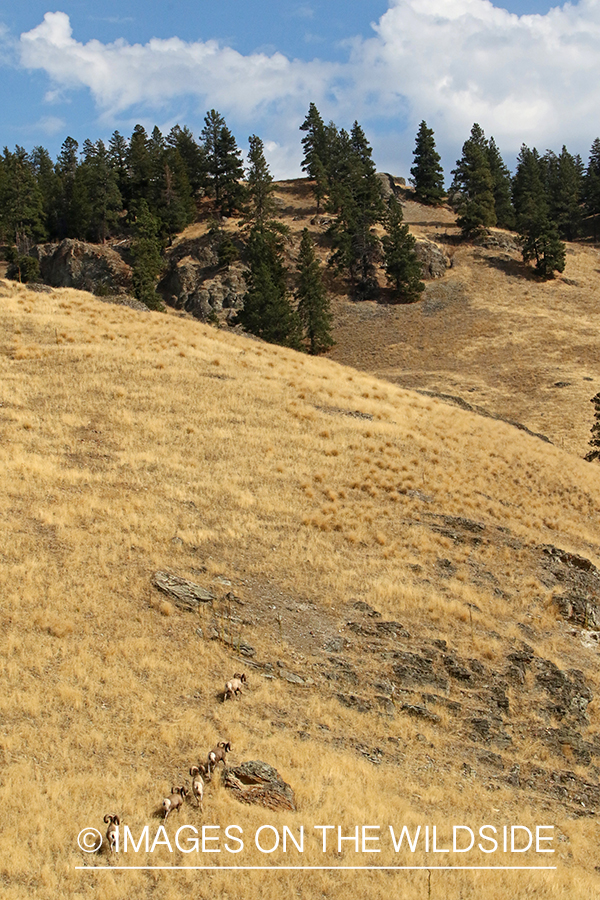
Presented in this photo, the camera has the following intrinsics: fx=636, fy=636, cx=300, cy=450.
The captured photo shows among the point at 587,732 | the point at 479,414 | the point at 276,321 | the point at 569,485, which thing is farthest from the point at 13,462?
the point at 276,321

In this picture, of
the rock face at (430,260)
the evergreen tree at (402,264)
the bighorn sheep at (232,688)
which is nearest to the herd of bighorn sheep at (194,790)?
the bighorn sheep at (232,688)

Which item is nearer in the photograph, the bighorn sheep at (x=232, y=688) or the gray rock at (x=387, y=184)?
the bighorn sheep at (x=232, y=688)

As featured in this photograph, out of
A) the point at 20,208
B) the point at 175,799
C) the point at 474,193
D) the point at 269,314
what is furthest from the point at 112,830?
the point at 474,193

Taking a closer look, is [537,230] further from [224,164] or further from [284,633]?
[284,633]

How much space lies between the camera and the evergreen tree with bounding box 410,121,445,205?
3986 inches

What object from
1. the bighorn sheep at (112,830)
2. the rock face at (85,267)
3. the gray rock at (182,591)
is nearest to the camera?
the bighorn sheep at (112,830)

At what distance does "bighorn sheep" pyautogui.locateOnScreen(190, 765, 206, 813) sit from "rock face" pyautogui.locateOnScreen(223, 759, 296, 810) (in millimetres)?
397

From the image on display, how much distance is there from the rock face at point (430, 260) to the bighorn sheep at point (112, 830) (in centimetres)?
7978

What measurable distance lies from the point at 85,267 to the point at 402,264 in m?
38.5

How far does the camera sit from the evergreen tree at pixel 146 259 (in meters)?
59.4

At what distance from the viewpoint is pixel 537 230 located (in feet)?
264

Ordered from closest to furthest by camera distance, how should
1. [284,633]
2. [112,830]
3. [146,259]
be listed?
[112,830]
[284,633]
[146,259]

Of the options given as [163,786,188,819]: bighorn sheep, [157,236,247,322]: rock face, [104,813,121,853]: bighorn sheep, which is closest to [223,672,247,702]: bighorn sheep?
[163,786,188,819]: bighorn sheep

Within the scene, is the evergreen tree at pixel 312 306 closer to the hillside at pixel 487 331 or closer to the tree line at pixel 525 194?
the hillside at pixel 487 331
